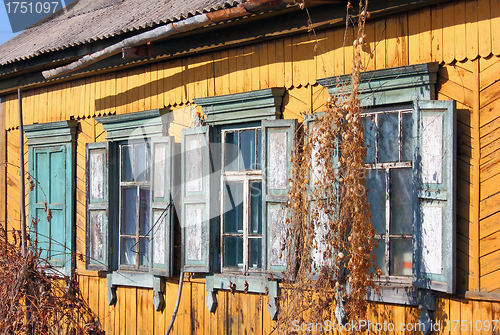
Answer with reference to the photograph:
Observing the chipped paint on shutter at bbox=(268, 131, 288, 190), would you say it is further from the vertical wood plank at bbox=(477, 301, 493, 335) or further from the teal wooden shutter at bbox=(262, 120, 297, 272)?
the vertical wood plank at bbox=(477, 301, 493, 335)

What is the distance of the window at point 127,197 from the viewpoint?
6555mm

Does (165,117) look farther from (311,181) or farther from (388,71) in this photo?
(388,71)

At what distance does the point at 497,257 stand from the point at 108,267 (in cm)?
459

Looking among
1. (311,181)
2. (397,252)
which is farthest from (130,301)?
(397,252)

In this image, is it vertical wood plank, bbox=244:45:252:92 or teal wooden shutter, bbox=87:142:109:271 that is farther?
teal wooden shutter, bbox=87:142:109:271

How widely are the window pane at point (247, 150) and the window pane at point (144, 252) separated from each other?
1.67m

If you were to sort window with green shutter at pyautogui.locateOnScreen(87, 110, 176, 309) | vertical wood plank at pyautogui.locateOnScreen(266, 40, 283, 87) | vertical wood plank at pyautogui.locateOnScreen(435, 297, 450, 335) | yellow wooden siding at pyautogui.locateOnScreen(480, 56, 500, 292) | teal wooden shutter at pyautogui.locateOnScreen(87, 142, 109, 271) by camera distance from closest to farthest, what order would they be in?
1. yellow wooden siding at pyautogui.locateOnScreen(480, 56, 500, 292)
2. vertical wood plank at pyautogui.locateOnScreen(435, 297, 450, 335)
3. vertical wood plank at pyautogui.locateOnScreen(266, 40, 283, 87)
4. window with green shutter at pyautogui.locateOnScreen(87, 110, 176, 309)
5. teal wooden shutter at pyautogui.locateOnScreen(87, 142, 109, 271)

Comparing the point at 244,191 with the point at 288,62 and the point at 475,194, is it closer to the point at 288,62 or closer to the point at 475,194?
the point at 288,62

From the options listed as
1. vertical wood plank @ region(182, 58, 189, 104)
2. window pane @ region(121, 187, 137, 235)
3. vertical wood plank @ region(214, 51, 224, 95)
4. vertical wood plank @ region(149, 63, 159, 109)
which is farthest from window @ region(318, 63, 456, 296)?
window pane @ region(121, 187, 137, 235)

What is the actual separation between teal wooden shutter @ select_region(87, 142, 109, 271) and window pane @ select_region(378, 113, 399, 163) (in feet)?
11.9

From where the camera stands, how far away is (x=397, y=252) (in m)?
4.81

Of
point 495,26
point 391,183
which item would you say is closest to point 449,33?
point 495,26

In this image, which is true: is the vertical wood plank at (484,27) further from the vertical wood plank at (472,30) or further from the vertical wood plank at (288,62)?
the vertical wood plank at (288,62)

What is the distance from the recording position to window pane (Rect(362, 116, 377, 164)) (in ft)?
16.3
